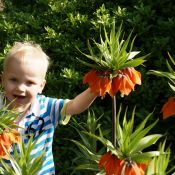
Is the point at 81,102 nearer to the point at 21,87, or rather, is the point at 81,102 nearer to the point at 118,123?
the point at 21,87

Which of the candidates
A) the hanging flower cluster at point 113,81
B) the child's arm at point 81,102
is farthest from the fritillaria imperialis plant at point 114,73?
the child's arm at point 81,102

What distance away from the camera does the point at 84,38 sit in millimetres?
3123

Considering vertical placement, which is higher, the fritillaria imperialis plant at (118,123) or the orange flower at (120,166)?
the fritillaria imperialis plant at (118,123)

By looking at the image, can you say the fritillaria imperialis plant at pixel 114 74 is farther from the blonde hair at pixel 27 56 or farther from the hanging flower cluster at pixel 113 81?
the blonde hair at pixel 27 56

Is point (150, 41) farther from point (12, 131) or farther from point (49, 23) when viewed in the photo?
point (12, 131)

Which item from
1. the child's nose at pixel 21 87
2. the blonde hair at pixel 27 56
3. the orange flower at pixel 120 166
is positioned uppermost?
the blonde hair at pixel 27 56

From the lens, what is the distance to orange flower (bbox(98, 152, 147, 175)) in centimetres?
118

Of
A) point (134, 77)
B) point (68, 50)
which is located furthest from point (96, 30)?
point (134, 77)

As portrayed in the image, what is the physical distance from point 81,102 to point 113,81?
49cm

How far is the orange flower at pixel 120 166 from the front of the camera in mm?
1183

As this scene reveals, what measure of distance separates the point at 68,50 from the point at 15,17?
0.68 m

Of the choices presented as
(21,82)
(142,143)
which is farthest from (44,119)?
(142,143)

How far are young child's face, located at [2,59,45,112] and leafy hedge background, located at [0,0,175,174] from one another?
73 centimetres

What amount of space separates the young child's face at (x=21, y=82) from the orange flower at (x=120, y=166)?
0.68 m
